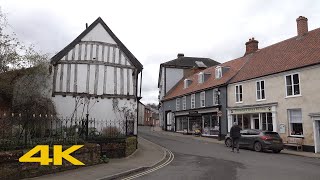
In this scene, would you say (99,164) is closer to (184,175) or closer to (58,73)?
(184,175)

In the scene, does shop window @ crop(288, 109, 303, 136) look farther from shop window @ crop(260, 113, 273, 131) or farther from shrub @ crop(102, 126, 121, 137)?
shrub @ crop(102, 126, 121, 137)

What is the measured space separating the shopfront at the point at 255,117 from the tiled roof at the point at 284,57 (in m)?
2.68

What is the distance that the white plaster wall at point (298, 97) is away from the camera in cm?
2030

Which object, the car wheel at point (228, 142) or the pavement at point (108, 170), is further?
the car wheel at point (228, 142)

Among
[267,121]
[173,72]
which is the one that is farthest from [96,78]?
[173,72]

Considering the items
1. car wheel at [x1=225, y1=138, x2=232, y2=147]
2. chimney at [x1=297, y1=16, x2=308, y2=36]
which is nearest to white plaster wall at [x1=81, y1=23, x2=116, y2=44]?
car wheel at [x1=225, y1=138, x2=232, y2=147]

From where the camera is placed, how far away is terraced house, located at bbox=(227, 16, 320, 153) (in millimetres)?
20531

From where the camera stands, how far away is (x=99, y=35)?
2123 centimetres

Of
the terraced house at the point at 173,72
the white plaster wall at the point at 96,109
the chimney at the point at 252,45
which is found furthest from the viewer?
the terraced house at the point at 173,72

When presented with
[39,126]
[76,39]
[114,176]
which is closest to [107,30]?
[76,39]

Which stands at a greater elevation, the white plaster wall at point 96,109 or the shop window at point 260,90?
the shop window at point 260,90

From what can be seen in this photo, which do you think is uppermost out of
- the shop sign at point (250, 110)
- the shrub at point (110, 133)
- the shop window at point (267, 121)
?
the shop sign at point (250, 110)

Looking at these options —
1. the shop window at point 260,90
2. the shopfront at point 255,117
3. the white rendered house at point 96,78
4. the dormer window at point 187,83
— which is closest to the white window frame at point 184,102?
the dormer window at point 187,83

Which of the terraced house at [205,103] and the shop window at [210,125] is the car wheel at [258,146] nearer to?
the terraced house at [205,103]
